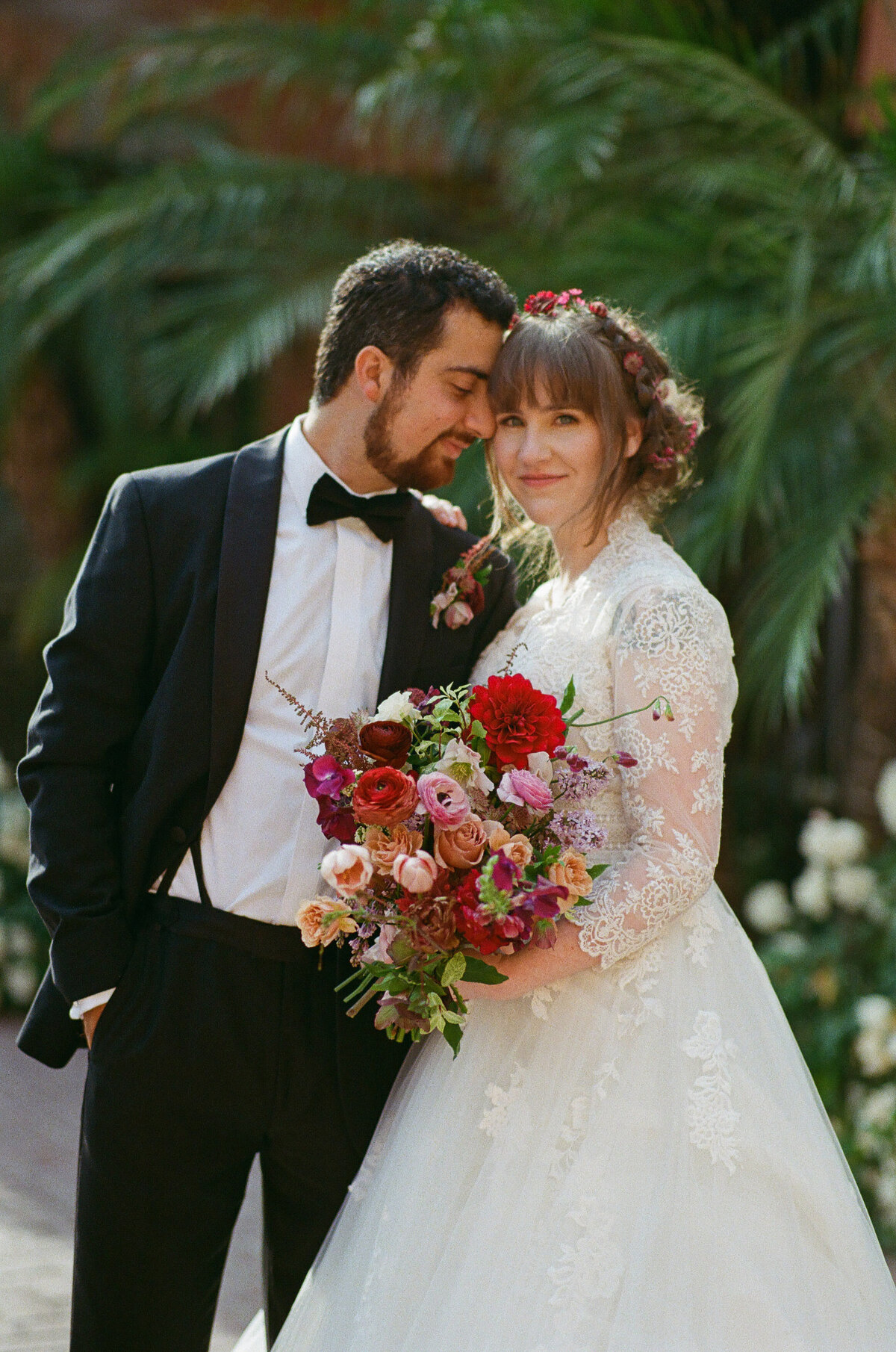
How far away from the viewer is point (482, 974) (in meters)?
1.93

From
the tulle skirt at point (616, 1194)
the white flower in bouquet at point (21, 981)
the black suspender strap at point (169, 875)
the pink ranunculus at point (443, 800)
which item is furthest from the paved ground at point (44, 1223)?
the pink ranunculus at point (443, 800)

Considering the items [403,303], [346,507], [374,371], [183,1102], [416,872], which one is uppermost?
[403,303]

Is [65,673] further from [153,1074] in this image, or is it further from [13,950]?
[13,950]

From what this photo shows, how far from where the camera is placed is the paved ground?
3326 mm

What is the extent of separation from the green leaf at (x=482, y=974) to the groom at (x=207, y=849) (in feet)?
1.47

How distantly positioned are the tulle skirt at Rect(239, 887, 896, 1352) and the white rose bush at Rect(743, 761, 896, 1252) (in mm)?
1892

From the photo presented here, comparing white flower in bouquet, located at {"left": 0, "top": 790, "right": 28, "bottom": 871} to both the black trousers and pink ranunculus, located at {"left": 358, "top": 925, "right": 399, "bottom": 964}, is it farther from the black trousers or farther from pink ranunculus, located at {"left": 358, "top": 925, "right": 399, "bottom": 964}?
pink ranunculus, located at {"left": 358, "top": 925, "right": 399, "bottom": 964}

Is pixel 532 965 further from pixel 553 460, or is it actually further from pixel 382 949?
pixel 553 460

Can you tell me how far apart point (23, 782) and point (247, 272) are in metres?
3.85

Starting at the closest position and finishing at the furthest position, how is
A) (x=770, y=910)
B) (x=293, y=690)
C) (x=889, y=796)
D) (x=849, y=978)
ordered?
1. (x=293, y=690)
2. (x=889, y=796)
3. (x=849, y=978)
4. (x=770, y=910)

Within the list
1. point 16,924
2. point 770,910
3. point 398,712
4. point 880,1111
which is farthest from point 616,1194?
point 16,924

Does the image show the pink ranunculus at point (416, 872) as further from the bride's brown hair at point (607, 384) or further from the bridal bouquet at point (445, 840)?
the bride's brown hair at point (607, 384)

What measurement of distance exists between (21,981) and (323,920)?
4.43 metres

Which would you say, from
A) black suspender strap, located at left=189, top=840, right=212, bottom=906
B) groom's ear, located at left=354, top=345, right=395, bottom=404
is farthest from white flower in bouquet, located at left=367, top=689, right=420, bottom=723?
groom's ear, located at left=354, top=345, right=395, bottom=404
